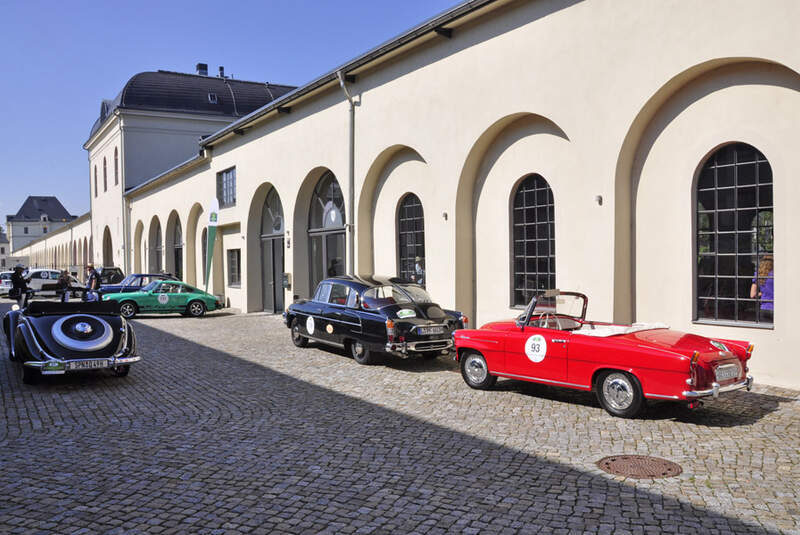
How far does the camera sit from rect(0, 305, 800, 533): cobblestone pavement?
14.3 ft

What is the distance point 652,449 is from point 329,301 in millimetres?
7038

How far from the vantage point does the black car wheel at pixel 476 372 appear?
849cm

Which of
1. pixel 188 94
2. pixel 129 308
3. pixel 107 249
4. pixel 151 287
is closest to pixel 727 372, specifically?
pixel 129 308

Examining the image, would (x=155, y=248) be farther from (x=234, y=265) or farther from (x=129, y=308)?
(x=129, y=308)

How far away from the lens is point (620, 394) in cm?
700

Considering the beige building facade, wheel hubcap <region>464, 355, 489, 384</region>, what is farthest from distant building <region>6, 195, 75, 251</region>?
wheel hubcap <region>464, 355, 489, 384</region>

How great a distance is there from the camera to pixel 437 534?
4102 mm

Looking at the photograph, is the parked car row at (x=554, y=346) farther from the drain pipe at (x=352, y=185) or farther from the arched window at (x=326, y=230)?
the arched window at (x=326, y=230)

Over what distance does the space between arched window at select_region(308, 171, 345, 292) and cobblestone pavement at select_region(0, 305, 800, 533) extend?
8406 millimetres

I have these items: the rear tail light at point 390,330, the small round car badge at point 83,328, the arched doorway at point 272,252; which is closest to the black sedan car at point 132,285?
the arched doorway at point 272,252

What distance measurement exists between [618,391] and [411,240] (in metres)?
8.21

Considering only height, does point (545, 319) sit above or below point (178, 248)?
below

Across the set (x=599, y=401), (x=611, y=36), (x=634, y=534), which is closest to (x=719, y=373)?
(x=599, y=401)

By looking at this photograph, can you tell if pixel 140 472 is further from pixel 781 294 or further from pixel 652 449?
pixel 781 294
